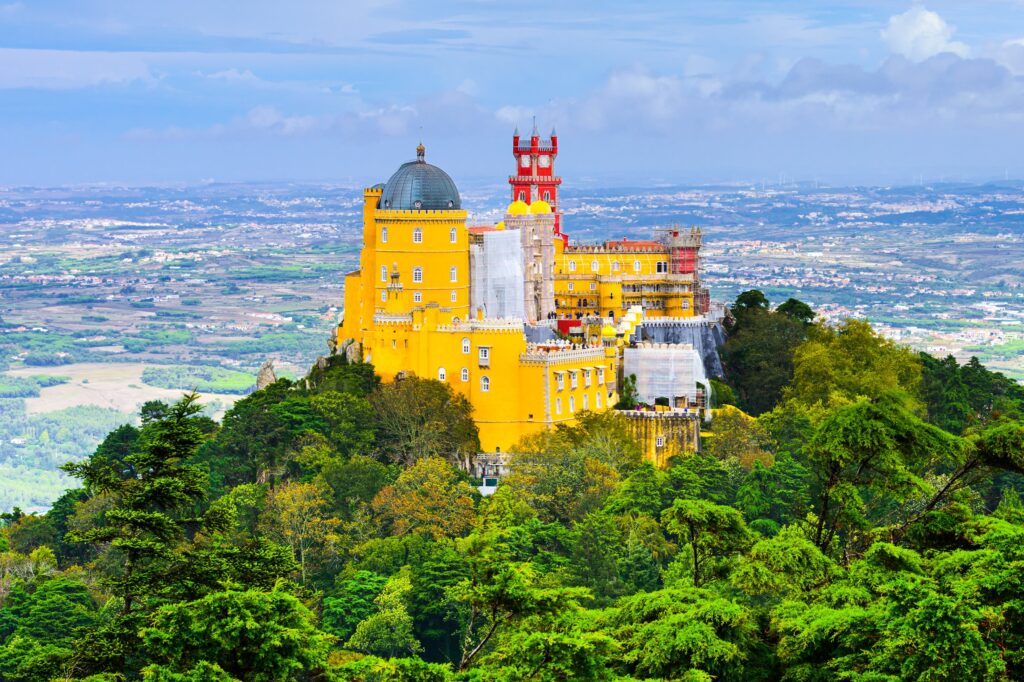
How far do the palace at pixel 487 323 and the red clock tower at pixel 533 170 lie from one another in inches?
741

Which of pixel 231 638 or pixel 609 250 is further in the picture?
pixel 609 250

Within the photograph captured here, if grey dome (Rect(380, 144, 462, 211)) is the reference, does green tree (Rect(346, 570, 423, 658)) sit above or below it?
below

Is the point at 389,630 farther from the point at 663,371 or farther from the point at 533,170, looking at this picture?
the point at 533,170

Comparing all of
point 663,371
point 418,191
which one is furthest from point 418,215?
point 663,371

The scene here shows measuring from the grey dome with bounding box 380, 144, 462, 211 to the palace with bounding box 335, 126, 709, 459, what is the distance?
4 cm

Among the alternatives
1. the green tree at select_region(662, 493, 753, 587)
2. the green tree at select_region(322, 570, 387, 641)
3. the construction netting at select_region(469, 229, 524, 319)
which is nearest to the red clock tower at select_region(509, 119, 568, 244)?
the construction netting at select_region(469, 229, 524, 319)

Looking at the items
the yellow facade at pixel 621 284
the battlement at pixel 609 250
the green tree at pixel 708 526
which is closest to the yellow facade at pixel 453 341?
the yellow facade at pixel 621 284

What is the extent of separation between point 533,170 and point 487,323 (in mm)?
36385

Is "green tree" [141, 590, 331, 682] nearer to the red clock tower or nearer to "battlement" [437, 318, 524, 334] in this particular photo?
Answer: "battlement" [437, 318, 524, 334]

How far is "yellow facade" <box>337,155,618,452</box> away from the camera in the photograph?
78.9 metres

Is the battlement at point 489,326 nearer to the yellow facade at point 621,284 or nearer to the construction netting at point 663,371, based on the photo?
the construction netting at point 663,371

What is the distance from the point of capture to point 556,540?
229 feet

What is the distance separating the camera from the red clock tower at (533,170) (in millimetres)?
113438

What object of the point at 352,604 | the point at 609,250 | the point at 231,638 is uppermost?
the point at 609,250
